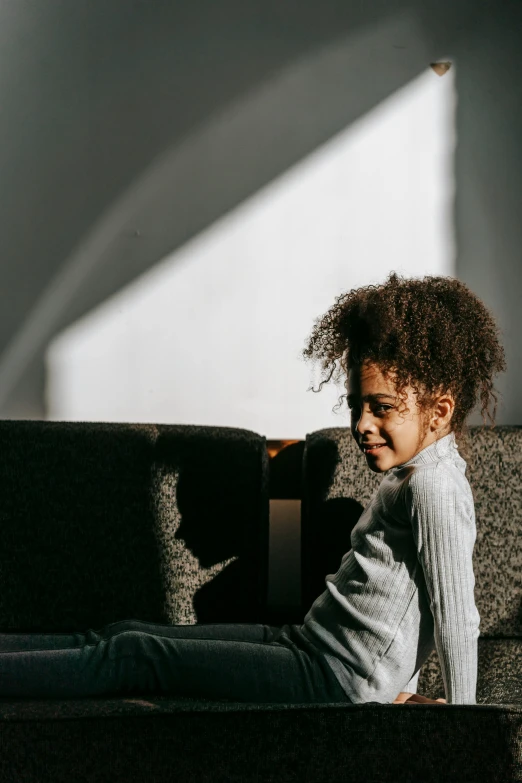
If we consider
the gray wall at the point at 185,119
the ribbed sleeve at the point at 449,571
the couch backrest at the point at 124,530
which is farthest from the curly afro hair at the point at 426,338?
the gray wall at the point at 185,119

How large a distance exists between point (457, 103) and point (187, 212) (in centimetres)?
62

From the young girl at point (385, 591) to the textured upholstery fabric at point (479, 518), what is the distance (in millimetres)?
245

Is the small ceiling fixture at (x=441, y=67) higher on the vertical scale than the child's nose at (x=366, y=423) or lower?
higher

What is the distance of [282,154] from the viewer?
1.57 metres

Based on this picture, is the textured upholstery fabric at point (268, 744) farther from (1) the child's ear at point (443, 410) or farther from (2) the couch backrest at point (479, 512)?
(2) the couch backrest at point (479, 512)

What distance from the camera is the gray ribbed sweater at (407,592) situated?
0.94m

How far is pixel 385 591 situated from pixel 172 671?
32cm

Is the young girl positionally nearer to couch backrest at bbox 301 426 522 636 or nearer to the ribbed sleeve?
the ribbed sleeve

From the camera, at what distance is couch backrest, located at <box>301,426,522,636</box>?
136cm

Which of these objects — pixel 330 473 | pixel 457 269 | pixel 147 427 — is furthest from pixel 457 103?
pixel 147 427

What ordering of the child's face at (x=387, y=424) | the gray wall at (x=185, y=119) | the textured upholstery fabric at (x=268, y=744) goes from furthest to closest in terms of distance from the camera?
the gray wall at (x=185, y=119) → the child's face at (x=387, y=424) → the textured upholstery fabric at (x=268, y=744)

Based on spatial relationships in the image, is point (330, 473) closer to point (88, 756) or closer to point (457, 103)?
point (88, 756)

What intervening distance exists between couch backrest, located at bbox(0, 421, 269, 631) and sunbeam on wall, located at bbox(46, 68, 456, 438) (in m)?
0.23

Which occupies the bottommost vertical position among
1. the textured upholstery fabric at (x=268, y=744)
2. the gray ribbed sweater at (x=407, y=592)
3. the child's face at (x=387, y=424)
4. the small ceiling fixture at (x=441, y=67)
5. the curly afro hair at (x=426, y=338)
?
the textured upholstery fabric at (x=268, y=744)
